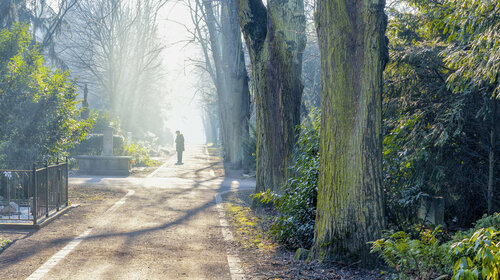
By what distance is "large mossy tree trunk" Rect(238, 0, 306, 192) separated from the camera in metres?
10.4

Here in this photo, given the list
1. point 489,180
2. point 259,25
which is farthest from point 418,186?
point 259,25

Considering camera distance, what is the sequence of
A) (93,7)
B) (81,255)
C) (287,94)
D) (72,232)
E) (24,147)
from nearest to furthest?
(81,255), (72,232), (287,94), (24,147), (93,7)

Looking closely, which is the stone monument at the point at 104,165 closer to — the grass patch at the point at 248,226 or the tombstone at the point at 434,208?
the grass patch at the point at 248,226

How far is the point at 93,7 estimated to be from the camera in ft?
116

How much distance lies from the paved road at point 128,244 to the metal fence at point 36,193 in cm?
45

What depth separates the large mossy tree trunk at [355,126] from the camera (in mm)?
5855

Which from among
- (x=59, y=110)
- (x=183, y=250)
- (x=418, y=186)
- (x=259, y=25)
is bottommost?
(x=183, y=250)

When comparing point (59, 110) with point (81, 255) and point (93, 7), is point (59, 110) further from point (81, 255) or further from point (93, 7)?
point (93, 7)

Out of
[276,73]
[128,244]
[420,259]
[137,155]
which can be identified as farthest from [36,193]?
[137,155]

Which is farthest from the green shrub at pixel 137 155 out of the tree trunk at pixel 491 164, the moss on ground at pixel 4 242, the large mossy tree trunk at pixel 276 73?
the tree trunk at pixel 491 164

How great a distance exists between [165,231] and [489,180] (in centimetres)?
577

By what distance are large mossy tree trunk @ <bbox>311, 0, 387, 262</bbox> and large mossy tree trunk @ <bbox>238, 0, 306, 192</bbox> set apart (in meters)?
4.34

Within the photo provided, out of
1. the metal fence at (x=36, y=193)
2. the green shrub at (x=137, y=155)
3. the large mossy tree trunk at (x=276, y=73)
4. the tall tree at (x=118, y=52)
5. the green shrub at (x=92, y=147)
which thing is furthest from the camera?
the tall tree at (x=118, y=52)

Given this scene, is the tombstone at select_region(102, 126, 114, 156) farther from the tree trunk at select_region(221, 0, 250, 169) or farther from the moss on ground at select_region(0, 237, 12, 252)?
the moss on ground at select_region(0, 237, 12, 252)
